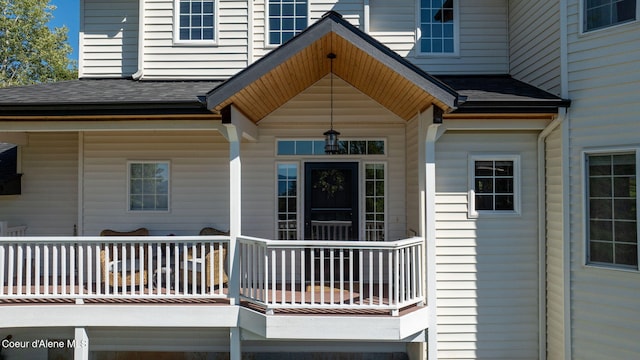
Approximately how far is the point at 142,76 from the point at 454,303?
21.9 feet

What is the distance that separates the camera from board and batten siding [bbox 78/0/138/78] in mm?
7332

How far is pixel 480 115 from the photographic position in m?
5.38

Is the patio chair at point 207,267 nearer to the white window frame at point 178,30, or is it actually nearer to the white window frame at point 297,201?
the white window frame at point 297,201

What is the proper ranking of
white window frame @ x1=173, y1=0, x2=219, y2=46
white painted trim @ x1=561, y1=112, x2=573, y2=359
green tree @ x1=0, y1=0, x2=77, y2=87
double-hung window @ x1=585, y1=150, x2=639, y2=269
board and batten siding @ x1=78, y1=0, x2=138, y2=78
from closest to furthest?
1. double-hung window @ x1=585, y1=150, x2=639, y2=269
2. white painted trim @ x1=561, y1=112, x2=573, y2=359
3. white window frame @ x1=173, y1=0, x2=219, y2=46
4. board and batten siding @ x1=78, y1=0, x2=138, y2=78
5. green tree @ x1=0, y1=0, x2=77, y2=87

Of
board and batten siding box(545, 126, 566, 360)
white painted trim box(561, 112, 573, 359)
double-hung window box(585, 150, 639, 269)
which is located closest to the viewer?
double-hung window box(585, 150, 639, 269)

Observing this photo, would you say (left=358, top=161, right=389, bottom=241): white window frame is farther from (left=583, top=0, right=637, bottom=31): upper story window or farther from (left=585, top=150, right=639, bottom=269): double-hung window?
(left=583, top=0, right=637, bottom=31): upper story window

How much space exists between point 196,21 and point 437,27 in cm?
455

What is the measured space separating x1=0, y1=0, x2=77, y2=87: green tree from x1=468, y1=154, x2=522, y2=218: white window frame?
69.6 feet

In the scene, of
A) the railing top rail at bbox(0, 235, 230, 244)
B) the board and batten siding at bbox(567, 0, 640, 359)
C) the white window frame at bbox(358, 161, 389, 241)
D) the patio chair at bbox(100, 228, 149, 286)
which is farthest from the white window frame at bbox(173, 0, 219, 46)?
the board and batten siding at bbox(567, 0, 640, 359)

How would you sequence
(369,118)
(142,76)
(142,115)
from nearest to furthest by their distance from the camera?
(142,115) < (369,118) < (142,76)

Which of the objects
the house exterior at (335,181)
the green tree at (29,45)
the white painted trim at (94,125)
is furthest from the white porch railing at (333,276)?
the green tree at (29,45)

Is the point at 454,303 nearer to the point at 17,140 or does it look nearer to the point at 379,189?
the point at 379,189

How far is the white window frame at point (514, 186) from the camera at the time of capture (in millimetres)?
5535

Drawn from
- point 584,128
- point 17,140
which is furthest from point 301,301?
point 17,140
